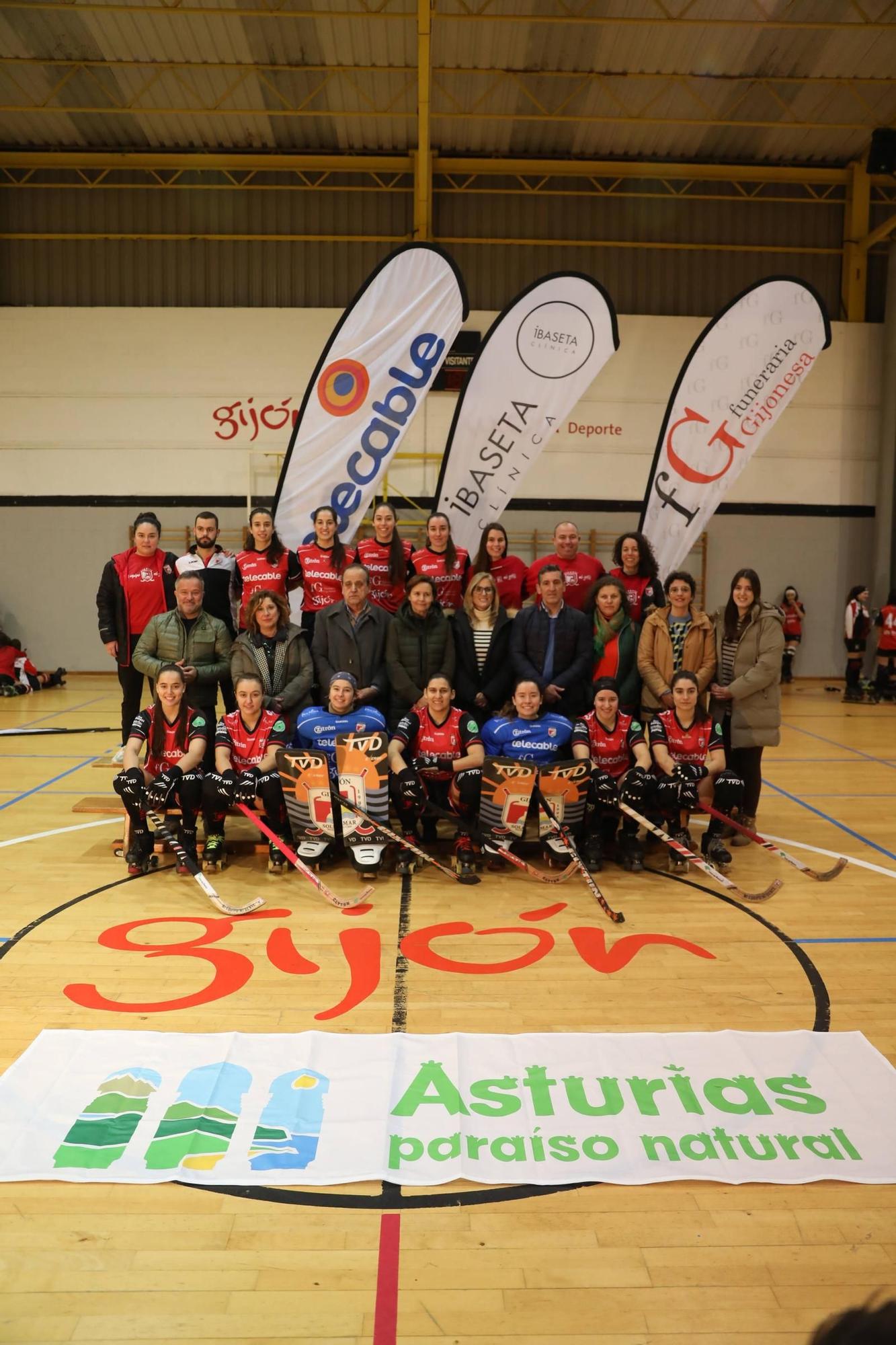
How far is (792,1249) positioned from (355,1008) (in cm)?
184

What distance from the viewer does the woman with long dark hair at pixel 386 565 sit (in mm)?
6441

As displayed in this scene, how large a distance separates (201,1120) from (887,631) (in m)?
12.3

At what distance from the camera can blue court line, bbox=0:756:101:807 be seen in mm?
7113

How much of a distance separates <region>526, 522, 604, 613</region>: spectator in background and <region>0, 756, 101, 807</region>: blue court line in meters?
2.62

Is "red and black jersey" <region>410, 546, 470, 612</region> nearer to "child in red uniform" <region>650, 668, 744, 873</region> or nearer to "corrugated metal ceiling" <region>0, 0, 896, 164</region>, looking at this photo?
"child in red uniform" <region>650, 668, 744, 873</region>

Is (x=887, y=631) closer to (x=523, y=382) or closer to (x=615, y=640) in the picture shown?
(x=523, y=382)

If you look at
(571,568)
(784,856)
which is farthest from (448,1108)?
(571,568)

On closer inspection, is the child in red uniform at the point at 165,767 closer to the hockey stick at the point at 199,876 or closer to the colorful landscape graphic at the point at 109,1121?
the hockey stick at the point at 199,876

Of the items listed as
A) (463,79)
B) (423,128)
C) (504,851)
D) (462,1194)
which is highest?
(463,79)

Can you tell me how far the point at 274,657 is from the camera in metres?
5.93

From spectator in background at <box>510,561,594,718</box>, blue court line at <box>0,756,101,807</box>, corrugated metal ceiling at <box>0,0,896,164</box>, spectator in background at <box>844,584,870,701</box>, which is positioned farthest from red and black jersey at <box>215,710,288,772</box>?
spectator in background at <box>844,584,870,701</box>

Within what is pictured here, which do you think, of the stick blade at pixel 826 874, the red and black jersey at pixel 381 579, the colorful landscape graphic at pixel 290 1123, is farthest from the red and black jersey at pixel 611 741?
the colorful landscape graphic at pixel 290 1123

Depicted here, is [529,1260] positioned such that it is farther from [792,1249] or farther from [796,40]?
[796,40]

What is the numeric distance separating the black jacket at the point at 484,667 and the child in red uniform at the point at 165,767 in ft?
5.32
